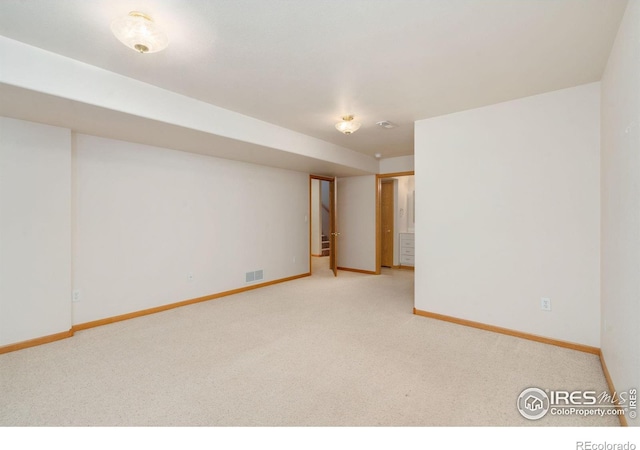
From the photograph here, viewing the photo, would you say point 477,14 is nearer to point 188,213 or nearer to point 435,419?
point 435,419

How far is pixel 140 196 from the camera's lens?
150 inches

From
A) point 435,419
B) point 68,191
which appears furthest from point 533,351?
point 68,191

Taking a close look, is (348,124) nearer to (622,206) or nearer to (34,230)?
(622,206)

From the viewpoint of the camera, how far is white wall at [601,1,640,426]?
1.54 m

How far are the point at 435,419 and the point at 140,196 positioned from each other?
3.98 meters

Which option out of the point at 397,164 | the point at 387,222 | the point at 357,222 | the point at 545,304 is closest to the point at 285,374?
the point at 545,304

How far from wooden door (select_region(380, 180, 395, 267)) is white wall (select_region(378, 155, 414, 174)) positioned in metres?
0.99

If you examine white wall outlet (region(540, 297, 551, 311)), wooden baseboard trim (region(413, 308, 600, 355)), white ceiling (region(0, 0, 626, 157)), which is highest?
white ceiling (region(0, 0, 626, 157))

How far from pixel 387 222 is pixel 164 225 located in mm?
5105

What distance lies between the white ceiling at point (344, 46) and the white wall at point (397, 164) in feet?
9.14

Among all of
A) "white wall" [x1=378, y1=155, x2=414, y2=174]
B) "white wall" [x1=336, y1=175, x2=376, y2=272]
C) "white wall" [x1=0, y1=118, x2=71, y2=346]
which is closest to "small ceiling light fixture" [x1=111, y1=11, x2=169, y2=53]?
"white wall" [x1=0, y1=118, x2=71, y2=346]

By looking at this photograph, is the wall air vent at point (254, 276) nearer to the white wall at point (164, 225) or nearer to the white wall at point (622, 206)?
the white wall at point (164, 225)

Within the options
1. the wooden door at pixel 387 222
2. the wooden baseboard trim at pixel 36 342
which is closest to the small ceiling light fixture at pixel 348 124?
the wooden baseboard trim at pixel 36 342

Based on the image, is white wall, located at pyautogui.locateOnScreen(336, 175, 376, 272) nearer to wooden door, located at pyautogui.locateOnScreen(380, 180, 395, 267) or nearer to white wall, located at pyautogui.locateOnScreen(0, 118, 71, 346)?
wooden door, located at pyautogui.locateOnScreen(380, 180, 395, 267)
